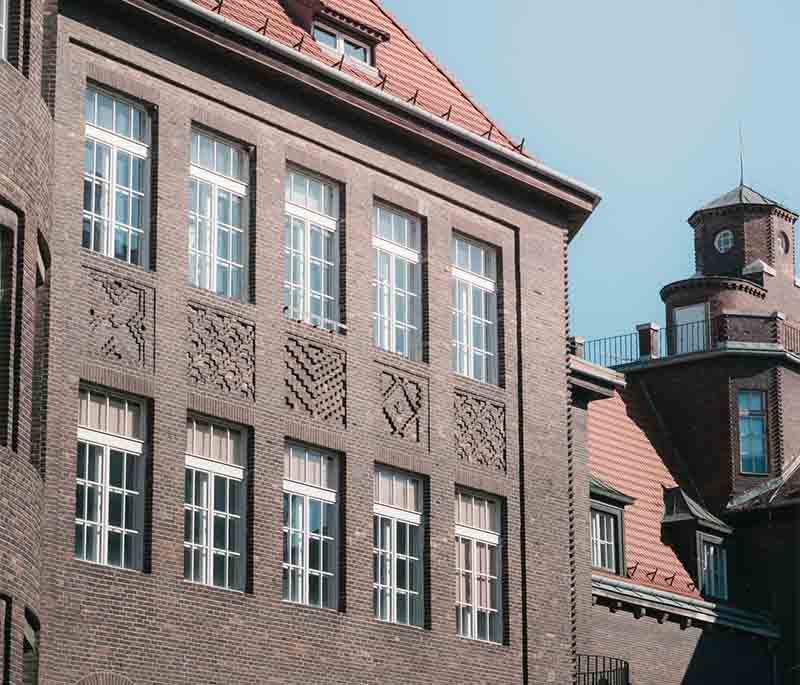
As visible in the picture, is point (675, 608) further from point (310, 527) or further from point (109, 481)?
point (109, 481)

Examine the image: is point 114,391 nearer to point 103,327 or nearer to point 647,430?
point 103,327

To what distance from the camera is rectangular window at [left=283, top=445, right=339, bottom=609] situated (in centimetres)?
2756

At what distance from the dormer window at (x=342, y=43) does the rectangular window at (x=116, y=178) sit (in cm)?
508

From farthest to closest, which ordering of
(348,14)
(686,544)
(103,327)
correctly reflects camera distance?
1. (686,544)
2. (348,14)
3. (103,327)

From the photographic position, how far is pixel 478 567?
30.5 m

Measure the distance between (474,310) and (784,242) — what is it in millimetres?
27949

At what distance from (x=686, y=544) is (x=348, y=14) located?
60.1 ft

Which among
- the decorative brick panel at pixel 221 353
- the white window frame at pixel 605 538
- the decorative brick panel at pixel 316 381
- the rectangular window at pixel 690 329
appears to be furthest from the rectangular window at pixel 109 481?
the rectangular window at pixel 690 329

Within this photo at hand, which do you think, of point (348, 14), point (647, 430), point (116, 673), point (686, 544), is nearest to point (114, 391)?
point (116, 673)

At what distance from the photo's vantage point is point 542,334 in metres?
32.3

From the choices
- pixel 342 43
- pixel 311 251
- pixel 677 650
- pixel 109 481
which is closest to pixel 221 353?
pixel 109 481

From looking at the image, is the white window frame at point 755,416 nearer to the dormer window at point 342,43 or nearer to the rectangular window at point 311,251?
the dormer window at point 342,43

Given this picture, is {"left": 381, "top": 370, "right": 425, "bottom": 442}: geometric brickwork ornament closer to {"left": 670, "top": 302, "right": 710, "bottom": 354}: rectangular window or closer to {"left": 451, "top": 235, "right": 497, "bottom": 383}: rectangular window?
{"left": 451, "top": 235, "right": 497, "bottom": 383}: rectangular window

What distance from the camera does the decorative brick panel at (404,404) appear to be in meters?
29.3
